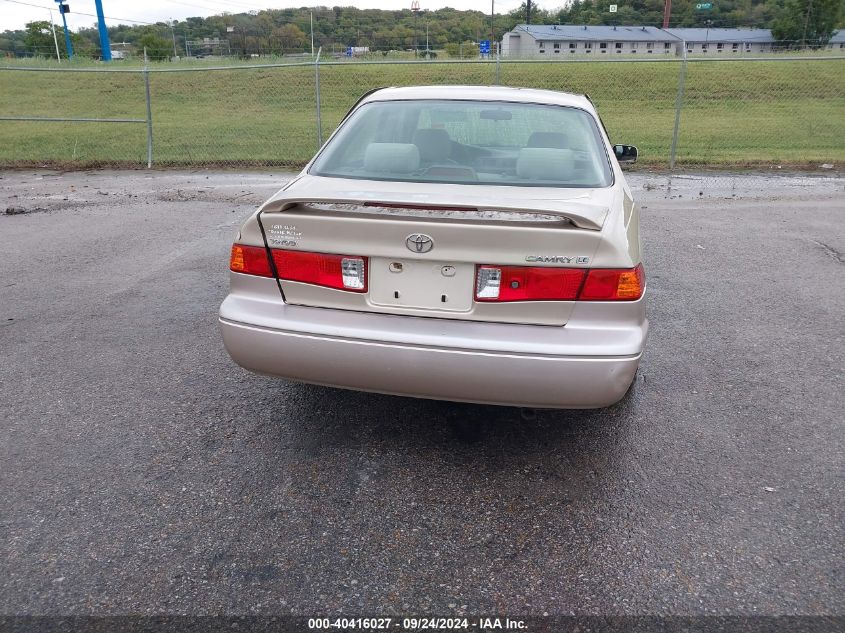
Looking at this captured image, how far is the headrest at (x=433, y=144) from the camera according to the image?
366 cm

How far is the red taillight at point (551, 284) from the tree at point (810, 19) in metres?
74.8

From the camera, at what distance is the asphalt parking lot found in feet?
7.66

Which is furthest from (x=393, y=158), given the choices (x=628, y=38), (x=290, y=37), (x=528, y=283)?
(x=628, y=38)

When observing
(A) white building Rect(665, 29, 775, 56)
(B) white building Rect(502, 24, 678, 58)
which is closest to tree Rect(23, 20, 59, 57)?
(B) white building Rect(502, 24, 678, 58)

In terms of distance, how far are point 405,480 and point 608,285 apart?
1.18m

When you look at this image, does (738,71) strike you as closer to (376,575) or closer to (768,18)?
(376,575)

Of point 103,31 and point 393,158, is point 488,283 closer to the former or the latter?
point 393,158

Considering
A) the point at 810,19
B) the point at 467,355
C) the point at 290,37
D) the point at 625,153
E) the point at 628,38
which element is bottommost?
the point at 467,355

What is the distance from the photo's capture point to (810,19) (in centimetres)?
6650

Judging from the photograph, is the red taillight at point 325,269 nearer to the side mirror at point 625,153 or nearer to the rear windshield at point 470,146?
the rear windshield at point 470,146

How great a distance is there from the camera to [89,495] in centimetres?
284

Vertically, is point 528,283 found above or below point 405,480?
above

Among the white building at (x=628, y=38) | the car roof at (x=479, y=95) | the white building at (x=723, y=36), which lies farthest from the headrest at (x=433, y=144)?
the white building at (x=723, y=36)

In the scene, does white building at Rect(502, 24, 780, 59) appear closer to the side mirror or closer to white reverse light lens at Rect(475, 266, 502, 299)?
the side mirror
